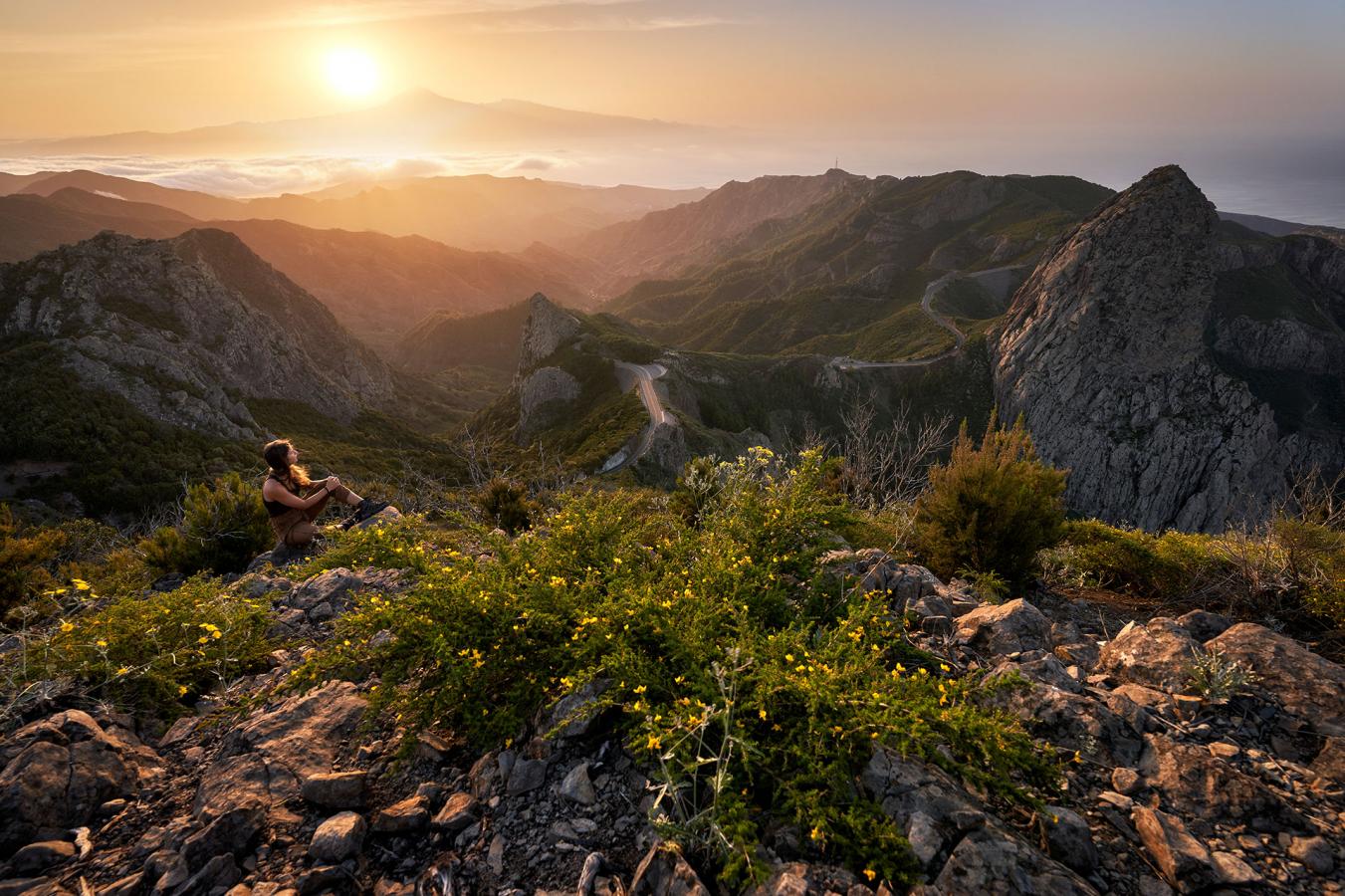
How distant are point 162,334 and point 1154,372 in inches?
4648

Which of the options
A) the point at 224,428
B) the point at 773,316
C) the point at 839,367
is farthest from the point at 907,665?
→ the point at 773,316

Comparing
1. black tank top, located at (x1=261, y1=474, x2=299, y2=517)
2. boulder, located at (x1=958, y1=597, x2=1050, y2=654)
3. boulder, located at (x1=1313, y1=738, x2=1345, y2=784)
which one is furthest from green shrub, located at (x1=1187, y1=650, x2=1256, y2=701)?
black tank top, located at (x1=261, y1=474, x2=299, y2=517)

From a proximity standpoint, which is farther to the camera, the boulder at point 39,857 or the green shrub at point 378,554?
the green shrub at point 378,554

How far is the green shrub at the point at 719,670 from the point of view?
263 cm

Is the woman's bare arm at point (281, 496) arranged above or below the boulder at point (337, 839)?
above

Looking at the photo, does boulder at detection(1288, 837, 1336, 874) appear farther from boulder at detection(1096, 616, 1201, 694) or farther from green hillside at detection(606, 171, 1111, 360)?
green hillside at detection(606, 171, 1111, 360)

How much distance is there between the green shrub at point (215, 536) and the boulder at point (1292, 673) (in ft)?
41.2

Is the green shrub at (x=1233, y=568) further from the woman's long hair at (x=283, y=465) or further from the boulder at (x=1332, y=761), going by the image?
the woman's long hair at (x=283, y=465)

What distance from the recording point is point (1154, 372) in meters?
64.0

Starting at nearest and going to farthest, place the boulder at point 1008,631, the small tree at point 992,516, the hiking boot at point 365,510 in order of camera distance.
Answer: the boulder at point 1008,631 < the small tree at point 992,516 < the hiking boot at point 365,510

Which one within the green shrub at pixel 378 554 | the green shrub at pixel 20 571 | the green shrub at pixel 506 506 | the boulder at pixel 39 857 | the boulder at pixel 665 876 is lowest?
the green shrub at pixel 506 506

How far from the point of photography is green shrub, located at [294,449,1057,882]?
263cm

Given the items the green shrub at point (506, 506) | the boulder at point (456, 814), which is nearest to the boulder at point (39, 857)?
the boulder at point (456, 814)

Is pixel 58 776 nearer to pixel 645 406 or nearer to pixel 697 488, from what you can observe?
pixel 697 488
